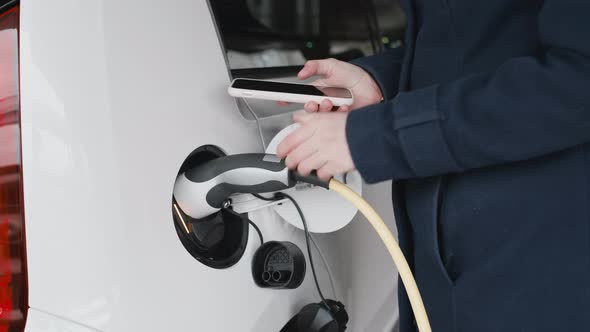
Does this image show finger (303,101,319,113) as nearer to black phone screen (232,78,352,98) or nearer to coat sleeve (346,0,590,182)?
black phone screen (232,78,352,98)

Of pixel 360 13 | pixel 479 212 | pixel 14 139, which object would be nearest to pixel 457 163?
pixel 479 212

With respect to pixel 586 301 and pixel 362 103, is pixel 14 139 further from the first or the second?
pixel 586 301

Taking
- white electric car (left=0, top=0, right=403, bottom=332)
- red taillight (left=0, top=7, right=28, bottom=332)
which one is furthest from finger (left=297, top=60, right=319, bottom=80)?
red taillight (left=0, top=7, right=28, bottom=332)

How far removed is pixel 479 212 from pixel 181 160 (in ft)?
Answer: 1.21

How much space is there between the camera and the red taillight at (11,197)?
0.55m

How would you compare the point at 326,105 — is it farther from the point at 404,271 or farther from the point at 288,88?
the point at 404,271

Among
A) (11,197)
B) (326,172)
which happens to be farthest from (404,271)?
(11,197)

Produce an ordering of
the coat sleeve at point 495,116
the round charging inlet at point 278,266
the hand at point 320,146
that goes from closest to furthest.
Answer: the coat sleeve at point 495,116 → the hand at point 320,146 → the round charging inlet at point 278,266

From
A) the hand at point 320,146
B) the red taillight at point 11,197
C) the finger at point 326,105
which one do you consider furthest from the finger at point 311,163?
the red taillight at point 11,197

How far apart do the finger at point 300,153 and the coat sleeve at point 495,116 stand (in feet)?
0.19

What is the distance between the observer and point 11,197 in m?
0.55

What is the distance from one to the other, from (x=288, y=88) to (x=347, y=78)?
0.43 feet

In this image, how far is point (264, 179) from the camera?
693 mm

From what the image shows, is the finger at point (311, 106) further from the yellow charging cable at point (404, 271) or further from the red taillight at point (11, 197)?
the red taillight at point (11, 197)
